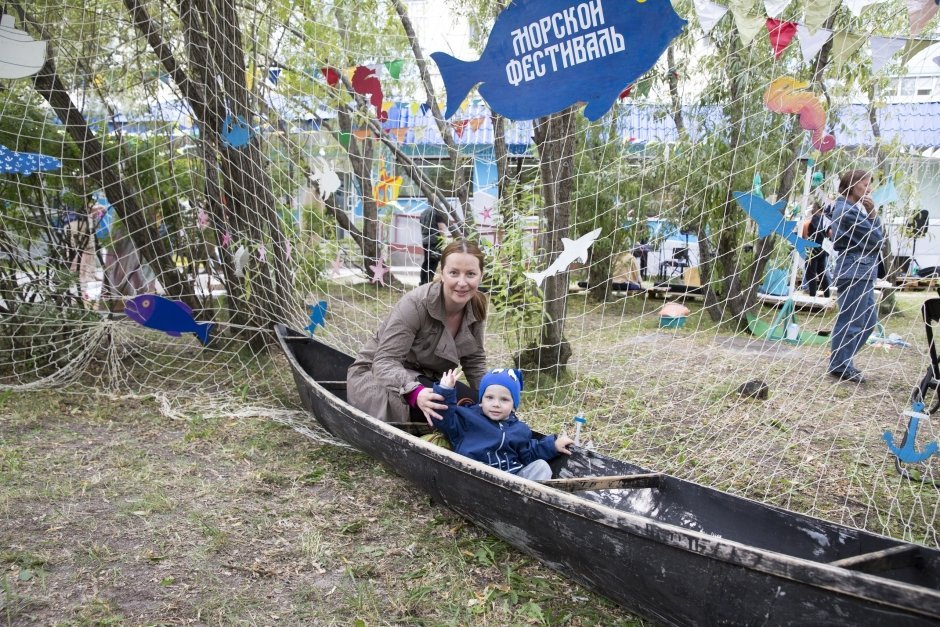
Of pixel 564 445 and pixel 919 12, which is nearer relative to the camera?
pixel 919 12

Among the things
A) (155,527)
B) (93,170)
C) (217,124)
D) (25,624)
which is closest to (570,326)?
(217,124)

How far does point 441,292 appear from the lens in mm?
3672

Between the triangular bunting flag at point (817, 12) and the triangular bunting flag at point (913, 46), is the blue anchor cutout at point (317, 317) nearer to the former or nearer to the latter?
the triangular bunting flag at point (817, 12)

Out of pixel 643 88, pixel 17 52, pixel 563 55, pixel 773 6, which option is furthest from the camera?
pixel 643 88

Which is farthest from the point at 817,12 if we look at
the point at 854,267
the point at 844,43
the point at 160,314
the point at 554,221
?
the point at 160,314

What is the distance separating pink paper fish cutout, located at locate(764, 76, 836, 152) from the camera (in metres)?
3.40

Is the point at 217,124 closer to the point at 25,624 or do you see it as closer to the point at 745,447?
the point at 25,624

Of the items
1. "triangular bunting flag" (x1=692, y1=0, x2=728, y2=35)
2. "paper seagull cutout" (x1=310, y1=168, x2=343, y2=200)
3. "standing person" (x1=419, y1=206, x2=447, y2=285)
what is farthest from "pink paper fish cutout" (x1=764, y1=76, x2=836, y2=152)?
"paper seagull cutout" (x1=310, y1=168, x2=343, y2=200)

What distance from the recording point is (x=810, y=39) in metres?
3.13

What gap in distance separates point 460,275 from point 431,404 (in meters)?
0.67

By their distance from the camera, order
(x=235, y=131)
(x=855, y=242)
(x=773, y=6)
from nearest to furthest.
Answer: (x=773, y=6) < (x=855, y=242) < (x=235, y=131)

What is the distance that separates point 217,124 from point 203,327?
1.58 meters

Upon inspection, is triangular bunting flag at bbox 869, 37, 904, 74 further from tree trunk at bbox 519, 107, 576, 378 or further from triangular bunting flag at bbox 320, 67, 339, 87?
triangular bunting flag at bbox 320, 67, 339, 87

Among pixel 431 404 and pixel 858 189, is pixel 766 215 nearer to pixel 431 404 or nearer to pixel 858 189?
pixel 858 189
